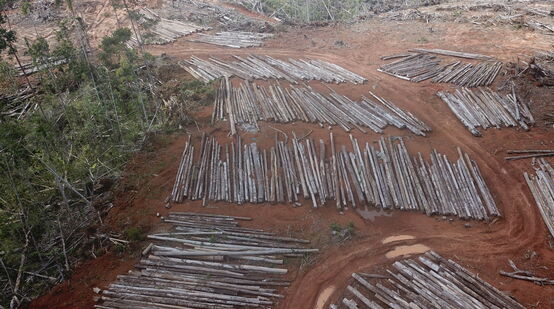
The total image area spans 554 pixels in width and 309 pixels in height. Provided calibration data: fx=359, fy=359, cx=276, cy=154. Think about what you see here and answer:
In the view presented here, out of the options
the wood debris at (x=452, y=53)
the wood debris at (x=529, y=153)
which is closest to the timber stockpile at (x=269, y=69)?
the wood debris at (x=452, y=53)

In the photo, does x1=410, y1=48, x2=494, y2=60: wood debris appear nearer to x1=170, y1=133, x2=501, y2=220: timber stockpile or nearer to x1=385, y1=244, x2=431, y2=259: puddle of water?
x1=170, y1=133, x2=501, y2=220: timber stockpile

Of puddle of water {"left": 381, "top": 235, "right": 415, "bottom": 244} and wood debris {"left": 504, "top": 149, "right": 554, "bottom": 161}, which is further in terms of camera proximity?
wood debris {"left": 504, "top": 149, "right": 554, "bottom": 161}

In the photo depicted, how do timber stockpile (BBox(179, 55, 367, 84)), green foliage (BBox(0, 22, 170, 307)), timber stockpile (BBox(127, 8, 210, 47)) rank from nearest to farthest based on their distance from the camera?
1. green foliage (BBox(0, 22, 170, 307))
2. timber stockpile (BBox(179, 55, 367, 84))
3. timber stockpile (BBox(127, 8, 210, 47))

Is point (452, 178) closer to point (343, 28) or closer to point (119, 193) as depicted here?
point (119, 193)

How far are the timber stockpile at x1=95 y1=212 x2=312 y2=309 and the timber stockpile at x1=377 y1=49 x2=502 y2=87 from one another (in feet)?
37.5

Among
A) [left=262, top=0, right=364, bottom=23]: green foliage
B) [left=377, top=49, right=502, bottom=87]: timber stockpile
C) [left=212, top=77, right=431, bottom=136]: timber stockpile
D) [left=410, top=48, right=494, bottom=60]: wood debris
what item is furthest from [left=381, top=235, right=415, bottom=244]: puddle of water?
[left=262, top=0, right=364, bottom=23]: green foliage

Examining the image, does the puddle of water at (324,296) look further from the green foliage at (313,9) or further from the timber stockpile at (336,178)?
the green foliage at (313,9)

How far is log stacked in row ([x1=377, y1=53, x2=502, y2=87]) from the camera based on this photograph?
52.7ft

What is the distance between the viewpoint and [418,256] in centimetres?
888

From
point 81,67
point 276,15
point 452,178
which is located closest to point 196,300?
point 452,178

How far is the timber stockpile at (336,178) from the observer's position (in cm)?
1038

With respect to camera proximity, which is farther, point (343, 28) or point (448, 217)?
point (343, 28)

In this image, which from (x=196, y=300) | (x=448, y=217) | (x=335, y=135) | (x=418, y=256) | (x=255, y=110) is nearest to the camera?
(x=196, y=300)

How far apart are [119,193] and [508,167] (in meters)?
12.3
